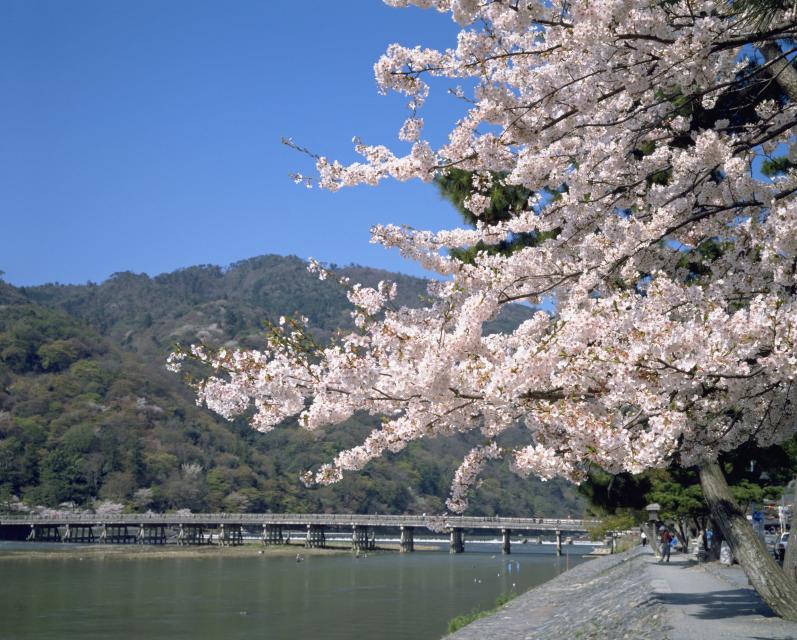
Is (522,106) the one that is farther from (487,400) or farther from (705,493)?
(705,493)

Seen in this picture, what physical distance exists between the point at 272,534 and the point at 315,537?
4.15 meters

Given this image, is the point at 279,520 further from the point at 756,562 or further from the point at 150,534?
the point at 756,562

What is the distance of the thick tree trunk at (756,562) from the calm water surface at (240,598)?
1617 centimetres

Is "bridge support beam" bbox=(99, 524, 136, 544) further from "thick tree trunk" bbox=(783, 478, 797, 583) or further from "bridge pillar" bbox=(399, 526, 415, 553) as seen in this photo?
"thick tree trunk" bbox=(783, 478, 797, 583)

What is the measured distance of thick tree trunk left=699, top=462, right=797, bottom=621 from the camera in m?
8.89

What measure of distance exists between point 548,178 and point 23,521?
73.8 metres

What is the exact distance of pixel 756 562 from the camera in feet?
29.4

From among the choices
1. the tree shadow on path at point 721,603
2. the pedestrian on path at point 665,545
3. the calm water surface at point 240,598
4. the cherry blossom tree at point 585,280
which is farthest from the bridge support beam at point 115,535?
the cherry blossom tree at point 585,280

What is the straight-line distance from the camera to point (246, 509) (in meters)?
92.4

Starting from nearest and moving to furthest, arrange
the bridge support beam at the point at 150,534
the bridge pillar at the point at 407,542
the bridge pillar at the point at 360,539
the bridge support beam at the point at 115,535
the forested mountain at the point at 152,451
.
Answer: the bridge support beam at the point at 115,535 → the bridge support beam at the point at 150,534 → the bridge pillar at the point at 360,539 → the bridge pillar at the point at 407,542 → the forested mountain at the point at 152,451

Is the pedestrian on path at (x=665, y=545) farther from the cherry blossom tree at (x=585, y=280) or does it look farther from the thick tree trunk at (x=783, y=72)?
the thick tree trunk at (x=783, y=72)

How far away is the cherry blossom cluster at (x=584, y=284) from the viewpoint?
17.8 feet

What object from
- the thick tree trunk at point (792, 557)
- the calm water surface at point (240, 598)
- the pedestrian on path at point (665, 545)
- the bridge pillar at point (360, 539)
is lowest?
the calm water surface at point (240, 598)

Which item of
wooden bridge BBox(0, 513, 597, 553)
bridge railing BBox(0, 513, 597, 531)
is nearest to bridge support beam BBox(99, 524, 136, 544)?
wooden bridge BBox(0, 513, 597, 553)
